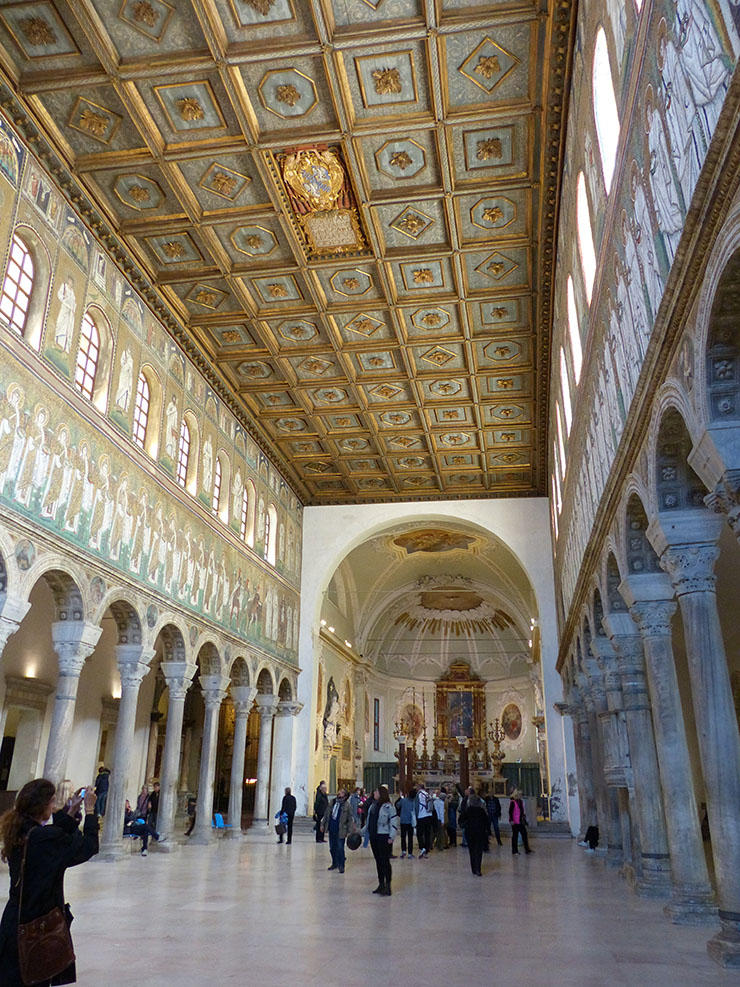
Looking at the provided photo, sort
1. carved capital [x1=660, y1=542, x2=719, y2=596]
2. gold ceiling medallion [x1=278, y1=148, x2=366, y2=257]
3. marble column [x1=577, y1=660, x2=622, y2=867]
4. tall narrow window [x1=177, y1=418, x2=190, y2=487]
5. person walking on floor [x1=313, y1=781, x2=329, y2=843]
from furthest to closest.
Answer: person walking on floor [x1=313, y1=781, x2=329, y2=843], tall narrow window [x1=177, y1=418, x2=190, y2=487], marble column [x1=577, y1=660, x2=622, y2=867], gold ceiling medallion [x1=278, y1=148, x2=366, y2=257], carved capital [x1=660, y1=542, x2=719, y2=596]

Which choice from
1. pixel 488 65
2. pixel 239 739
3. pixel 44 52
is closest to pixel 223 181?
pixel 44 52

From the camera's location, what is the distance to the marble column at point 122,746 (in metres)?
14.4

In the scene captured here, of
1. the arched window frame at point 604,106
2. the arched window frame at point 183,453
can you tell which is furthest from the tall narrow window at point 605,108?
the arched window frame at point 183,453

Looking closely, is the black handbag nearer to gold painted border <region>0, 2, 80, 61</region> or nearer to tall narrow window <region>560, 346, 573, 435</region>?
gold painted border <region>0, 2, 80, 61</region>

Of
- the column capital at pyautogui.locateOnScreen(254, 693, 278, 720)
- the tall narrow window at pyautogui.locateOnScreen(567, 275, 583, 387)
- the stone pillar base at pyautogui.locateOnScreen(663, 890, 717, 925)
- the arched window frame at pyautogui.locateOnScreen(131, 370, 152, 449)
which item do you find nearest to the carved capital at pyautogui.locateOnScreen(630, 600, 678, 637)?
the stone pillar base at pyautogui.locateOnScreen(663, 890, 717, 925)

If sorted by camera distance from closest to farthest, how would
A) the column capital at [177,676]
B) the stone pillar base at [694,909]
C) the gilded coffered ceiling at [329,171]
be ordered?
the stone pillar base at [694,909], the gilded coffered ceiling at [329,171], the column capital at [177,676]

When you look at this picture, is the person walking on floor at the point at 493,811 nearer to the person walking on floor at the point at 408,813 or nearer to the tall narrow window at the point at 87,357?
the person walking on floor at the point at 408,813

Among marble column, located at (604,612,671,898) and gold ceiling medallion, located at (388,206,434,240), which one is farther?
gold ceiling medallion, located at (388,206,434,240)

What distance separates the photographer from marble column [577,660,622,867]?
47.3 feet

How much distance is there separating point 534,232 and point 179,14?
7.40 meters

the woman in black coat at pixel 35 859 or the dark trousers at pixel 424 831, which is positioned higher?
the woman in black coat at pixel 35 859

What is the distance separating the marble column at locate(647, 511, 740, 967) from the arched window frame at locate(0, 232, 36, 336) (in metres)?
9.86

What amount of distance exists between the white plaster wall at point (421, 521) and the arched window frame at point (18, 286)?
655 inches

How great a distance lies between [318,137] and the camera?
12.9m
